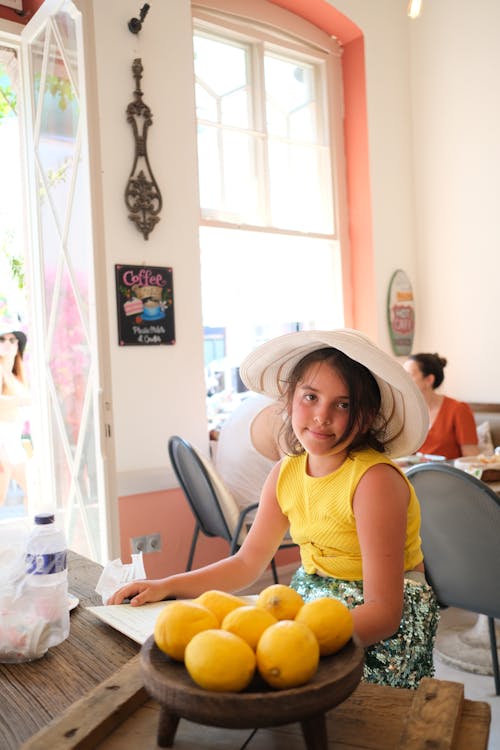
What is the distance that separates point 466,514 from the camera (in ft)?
7.04

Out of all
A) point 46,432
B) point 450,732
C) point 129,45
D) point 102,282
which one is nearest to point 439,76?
point 129,45

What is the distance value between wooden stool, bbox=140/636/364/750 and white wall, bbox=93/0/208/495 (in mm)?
2715

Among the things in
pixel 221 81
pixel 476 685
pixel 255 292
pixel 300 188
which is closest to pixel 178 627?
pixel 476 685

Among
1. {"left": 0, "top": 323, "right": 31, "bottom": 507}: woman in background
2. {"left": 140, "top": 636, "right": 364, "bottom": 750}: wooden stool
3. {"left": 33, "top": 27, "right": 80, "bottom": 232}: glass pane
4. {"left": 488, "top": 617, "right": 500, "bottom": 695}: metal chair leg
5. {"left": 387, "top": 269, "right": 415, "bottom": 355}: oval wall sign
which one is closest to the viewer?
{"left": 140, "top": 636, "right": 364, "bottom": 750}: wooden stool

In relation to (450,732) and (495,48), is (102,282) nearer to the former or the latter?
(450,732)

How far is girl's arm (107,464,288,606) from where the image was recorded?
46.1 inches

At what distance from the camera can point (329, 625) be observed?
677mm

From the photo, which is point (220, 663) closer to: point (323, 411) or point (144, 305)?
point (323, 411)

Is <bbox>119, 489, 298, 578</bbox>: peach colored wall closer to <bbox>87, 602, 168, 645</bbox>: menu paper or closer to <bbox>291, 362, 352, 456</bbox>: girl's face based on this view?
<bbox>87, 602, 168, 645</bbox>: menu paper

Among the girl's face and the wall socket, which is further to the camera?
the wall socket

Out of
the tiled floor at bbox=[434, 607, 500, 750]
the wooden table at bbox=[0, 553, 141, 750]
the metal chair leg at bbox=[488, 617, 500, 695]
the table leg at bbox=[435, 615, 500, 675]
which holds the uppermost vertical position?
the wooden table at bbox=[0, 553, 141, 750]

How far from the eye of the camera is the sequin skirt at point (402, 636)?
1.17 m

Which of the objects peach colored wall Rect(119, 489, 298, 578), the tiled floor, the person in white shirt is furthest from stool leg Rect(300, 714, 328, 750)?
peach colored wall Rect(119, 489, 298, 578)

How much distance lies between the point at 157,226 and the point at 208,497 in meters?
1.42
